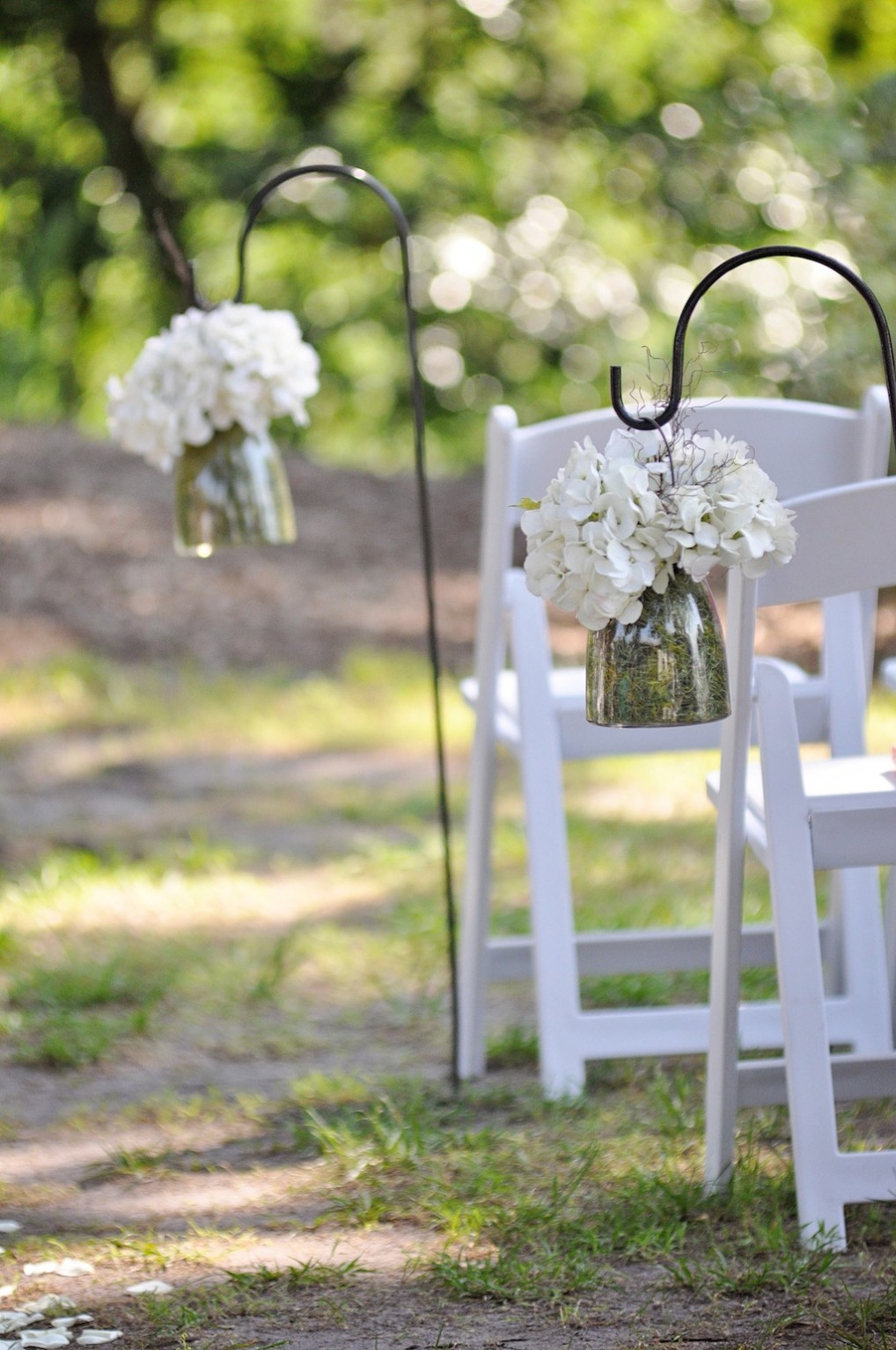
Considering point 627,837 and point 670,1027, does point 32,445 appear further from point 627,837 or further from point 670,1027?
point 670,1027

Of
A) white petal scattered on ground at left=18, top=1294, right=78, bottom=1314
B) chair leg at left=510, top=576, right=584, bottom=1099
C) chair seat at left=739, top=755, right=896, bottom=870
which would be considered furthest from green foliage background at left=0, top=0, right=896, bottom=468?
white petal scattered on ground at left=18, top=1294, right=78, bottom=1314

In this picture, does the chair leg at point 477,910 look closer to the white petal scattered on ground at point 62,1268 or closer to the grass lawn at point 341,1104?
the grass lawn at point 341,1104

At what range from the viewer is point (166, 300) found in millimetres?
10688

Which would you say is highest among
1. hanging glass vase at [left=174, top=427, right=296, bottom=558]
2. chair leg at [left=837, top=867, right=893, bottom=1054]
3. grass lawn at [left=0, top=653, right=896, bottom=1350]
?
hanging glass vase at [left=174, top=427, right=296, bottom=558]

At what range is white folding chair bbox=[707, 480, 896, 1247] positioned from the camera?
1.87 metres

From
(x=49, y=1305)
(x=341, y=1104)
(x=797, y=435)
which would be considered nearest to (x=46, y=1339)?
(x=49, y=1305)

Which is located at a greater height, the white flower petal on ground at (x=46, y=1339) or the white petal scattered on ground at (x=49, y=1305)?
the white flower petal on ground at (x=46, y=1339)

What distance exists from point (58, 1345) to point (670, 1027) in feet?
3.93

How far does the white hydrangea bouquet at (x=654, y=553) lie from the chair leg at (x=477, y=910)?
1.02 meters

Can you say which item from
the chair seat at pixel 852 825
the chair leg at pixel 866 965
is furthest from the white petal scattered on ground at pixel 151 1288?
the chair leg at pixel 866 965

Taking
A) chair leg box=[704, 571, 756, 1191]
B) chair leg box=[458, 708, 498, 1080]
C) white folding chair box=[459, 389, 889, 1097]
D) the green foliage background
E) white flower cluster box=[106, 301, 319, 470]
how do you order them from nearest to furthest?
chair leg box=[704, 571, 756, 1191], white flower cluster box=[106, 301, 319, 470], white folding chair box=[459, 389, 889, 1097], chair leg box=[458, 708, 498, 1080], the green foliage background

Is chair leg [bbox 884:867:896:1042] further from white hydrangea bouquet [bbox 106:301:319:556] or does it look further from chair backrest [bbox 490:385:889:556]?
white hydrangea bouquet [bbox 106:301:319:556]

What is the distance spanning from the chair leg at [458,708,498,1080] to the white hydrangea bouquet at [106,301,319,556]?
0.55 m

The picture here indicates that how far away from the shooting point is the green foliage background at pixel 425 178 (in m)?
9.93
